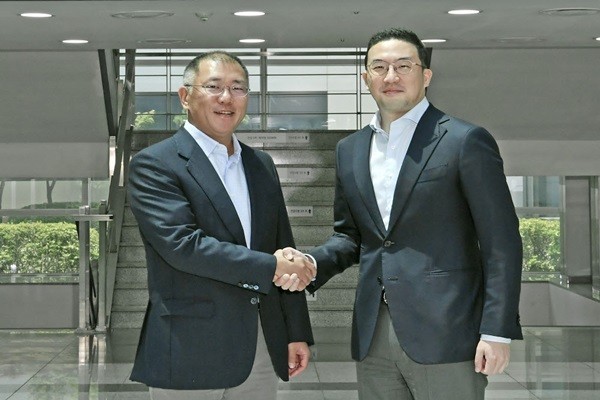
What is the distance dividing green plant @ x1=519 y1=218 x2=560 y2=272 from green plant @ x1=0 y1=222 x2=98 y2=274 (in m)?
5.77

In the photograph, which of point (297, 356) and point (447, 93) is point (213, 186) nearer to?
point (297, 356)

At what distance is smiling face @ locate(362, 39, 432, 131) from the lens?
3441 mm

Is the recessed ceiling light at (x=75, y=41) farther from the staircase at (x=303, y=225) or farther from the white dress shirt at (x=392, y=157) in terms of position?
the white dress shirt at (x=392, y=157)

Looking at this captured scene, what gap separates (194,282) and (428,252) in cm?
73

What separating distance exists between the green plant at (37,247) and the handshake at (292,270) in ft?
33.3

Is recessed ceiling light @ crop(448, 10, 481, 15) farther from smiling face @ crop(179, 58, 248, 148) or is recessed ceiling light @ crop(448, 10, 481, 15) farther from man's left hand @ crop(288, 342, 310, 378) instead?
man's left hand @ crop(288, 342, 310, 378)

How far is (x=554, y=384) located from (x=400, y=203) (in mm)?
4653

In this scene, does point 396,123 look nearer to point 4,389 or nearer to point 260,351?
point 260,351

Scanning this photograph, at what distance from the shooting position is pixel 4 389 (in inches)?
Result: 295

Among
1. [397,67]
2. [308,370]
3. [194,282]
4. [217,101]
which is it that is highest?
[397,67]

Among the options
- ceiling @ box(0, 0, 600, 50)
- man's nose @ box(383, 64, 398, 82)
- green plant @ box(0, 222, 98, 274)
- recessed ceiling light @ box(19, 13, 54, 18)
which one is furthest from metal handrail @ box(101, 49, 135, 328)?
man's nose @ box(383, 64, 398, 82)

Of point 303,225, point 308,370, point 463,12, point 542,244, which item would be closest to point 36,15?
point 463,12

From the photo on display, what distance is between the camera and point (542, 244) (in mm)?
14305

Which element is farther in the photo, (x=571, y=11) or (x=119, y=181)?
(x=119, y=181)
